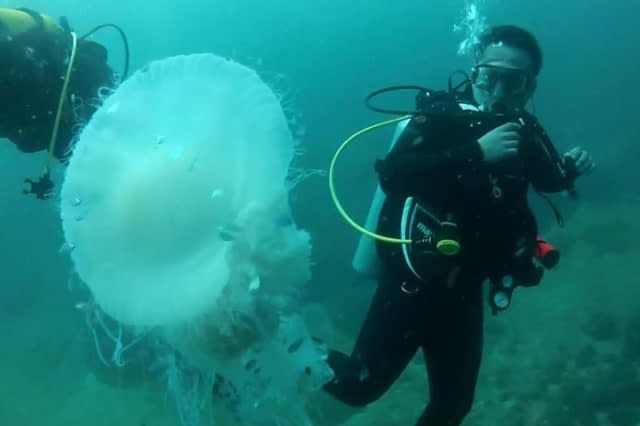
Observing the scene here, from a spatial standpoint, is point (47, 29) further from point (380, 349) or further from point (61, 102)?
point (380, 349)

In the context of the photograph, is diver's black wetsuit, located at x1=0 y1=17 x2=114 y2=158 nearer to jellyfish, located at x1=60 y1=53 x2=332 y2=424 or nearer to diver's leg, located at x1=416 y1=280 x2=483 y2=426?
jellyfish, located at x1=60 y1=53 x2=332 y2=424

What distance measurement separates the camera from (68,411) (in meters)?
15.4

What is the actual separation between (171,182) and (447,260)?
2015mm

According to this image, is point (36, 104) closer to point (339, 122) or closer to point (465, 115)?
point (465, 115)

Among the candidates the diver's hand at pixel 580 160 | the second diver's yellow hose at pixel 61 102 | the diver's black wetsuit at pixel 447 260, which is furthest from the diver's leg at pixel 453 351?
the second diver's yellow hose at pixel 61 102

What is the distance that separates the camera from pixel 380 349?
4578 mm

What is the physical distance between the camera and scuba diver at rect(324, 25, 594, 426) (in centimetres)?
393

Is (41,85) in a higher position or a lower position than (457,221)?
higher

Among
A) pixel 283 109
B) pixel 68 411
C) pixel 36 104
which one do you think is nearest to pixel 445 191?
pixel 283 109

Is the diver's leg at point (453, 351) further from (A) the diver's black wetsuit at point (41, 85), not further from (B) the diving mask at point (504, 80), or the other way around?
(A) the diver's black wetsuit at point (41, 85)

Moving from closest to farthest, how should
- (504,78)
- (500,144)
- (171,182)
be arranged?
(171,182), (500,144), (504,78)

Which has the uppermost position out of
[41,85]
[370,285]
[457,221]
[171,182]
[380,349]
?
[171,182]

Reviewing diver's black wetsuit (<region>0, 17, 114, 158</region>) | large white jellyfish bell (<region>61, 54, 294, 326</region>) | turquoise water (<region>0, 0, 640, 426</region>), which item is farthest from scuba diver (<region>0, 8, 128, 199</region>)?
large white jellyfish bell (<region>61, 54, 294, 326</region>)

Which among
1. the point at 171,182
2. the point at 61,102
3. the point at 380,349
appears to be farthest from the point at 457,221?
the point at 61,102
